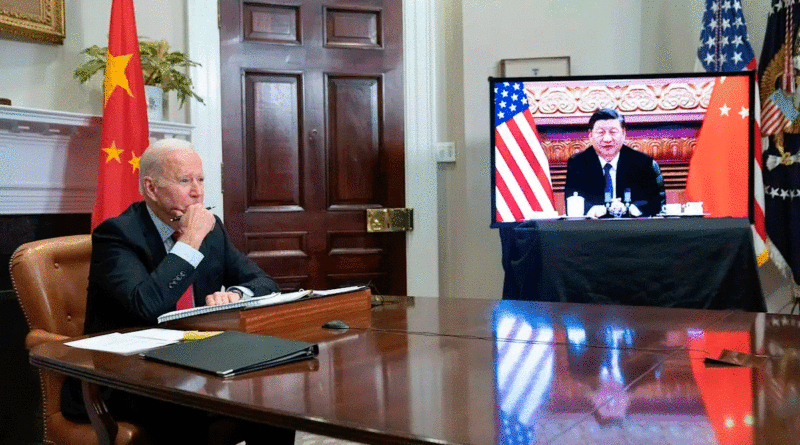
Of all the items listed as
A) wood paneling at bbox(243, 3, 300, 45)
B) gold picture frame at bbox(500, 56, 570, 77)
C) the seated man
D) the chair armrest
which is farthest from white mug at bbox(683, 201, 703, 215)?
the chair armrest

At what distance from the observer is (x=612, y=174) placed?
146 inches

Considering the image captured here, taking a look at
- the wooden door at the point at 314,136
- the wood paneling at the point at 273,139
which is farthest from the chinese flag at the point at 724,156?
the wood paneling at the point at 273,139

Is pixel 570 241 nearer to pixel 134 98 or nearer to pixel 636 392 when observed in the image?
pixel 134 98

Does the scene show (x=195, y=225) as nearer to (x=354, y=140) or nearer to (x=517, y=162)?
(x=517, y=162)

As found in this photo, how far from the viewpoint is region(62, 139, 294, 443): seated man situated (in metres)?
1.63

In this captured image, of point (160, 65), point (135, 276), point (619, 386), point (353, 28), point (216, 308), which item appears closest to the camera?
Result: point (619, 386)

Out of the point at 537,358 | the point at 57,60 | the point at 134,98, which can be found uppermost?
the point at 57,60

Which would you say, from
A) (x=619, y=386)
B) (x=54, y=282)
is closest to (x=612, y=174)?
(x=54, y=282)

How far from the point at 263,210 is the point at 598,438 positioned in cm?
349

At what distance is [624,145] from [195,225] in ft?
8.22

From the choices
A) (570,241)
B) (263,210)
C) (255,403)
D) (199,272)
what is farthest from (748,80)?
(255,403)

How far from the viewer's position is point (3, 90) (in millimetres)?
3295

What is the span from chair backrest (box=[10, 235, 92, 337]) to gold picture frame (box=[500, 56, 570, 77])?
9.09ft

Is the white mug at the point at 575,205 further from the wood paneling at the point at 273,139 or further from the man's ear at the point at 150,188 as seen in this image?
the man's ear at the point at 150,188
